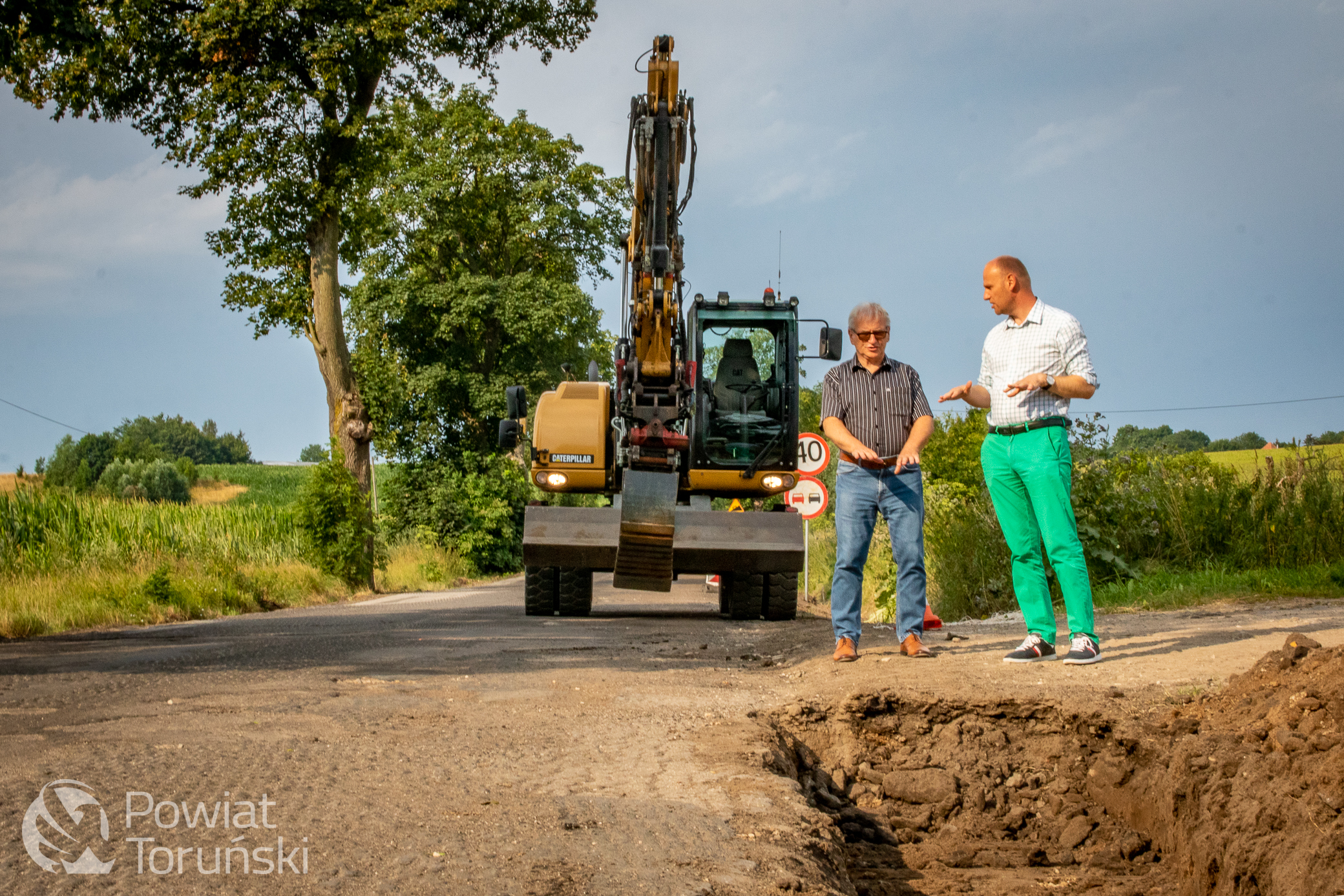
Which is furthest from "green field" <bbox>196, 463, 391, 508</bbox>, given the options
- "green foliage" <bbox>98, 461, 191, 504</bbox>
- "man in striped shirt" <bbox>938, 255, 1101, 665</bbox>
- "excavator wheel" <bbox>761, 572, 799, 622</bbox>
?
"man in striped shirt" <bbox>938, 255, 1101, 665</bbox>

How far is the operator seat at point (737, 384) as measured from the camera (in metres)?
12.5

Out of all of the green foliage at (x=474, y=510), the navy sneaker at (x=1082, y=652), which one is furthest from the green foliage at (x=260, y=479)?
the navy sneaker at (x=1082, y=652)

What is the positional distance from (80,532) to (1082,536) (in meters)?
13.8

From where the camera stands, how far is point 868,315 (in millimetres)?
6719

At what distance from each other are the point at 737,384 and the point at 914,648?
625cm

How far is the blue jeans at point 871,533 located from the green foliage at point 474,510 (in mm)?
30433

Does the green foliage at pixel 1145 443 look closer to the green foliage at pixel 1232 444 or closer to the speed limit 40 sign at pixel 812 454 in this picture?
the speed limit 40 sign at pixel 812 454

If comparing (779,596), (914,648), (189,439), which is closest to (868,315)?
(914,648)

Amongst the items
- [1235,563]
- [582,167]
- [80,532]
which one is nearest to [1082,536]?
[1235,563]

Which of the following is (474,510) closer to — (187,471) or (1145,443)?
(1145,443)

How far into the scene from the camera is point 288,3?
19078 mm

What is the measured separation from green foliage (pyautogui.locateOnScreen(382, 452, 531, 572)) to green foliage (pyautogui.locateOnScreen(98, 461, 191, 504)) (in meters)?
26.0

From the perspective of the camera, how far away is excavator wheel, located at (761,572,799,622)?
1222cm

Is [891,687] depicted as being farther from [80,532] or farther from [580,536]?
[80,532]
